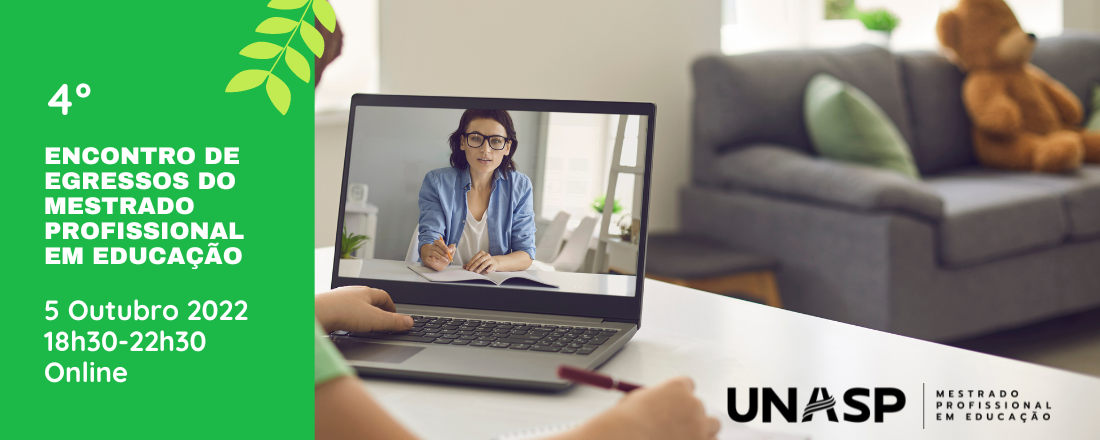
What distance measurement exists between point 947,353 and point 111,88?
0.66m

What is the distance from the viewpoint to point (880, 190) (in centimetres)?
215

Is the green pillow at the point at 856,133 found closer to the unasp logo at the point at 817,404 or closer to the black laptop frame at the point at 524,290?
the black laptop frame at the point at 524,290

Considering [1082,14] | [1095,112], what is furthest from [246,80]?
[1082,14]

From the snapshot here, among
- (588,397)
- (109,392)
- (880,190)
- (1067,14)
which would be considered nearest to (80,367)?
(109,392)

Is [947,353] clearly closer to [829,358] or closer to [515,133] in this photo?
[829,358]

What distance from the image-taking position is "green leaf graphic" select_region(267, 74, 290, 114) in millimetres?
448

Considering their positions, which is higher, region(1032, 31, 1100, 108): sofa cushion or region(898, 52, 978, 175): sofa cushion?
region(1032, 31, 1100, 108): sofa cushion

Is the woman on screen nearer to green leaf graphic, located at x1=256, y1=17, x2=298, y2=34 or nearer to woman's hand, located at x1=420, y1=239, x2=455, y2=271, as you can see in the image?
woman's hand, located at x1=420, y1=239, x2=455, y2=271

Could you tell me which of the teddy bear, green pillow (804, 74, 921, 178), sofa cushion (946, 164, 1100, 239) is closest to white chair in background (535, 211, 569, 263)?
green pillow (804, 74, 921, 178)

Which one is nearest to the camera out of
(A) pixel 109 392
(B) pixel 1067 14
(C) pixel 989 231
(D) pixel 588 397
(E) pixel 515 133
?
(A) pixel 109 392

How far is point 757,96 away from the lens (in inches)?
104

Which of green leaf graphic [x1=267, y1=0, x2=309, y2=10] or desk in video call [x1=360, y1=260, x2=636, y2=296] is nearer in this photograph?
green leaf graphic [x1=267, y1=0, x2=309, y2=10]

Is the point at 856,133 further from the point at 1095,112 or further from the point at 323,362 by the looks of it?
the point at 323,362

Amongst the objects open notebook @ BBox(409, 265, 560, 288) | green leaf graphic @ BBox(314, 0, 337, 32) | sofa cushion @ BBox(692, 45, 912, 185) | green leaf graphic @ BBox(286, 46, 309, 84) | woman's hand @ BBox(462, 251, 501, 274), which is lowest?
open notebook @ BBox(409, 265, 560, 288)
